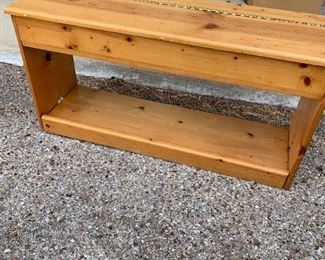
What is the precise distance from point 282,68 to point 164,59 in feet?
1.11

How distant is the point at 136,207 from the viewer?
4.59 ft

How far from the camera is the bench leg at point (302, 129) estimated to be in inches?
48.2

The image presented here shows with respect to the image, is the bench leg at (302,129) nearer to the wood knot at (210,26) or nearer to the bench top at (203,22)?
the bench top at (203,22)

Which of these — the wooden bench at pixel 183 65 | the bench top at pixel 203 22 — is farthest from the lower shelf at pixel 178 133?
the bench top at pixel 203 22

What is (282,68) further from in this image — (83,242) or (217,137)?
(83,242)

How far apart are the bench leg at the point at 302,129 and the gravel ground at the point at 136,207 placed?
13cm

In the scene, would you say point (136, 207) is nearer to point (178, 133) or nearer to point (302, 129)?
point (178, 133)

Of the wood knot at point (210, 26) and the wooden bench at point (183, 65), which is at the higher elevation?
the wood knot at point (210, 26)

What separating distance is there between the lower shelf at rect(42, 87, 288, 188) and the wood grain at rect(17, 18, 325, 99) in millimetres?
347

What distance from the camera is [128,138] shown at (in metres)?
1.55

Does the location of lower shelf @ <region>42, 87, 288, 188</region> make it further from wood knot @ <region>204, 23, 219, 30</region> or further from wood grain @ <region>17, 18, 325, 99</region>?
wood knot @ <region>204, 23, 219, 30</region>

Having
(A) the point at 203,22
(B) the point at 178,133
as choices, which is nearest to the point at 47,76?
(B) the point at 178,133

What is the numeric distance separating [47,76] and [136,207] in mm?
612

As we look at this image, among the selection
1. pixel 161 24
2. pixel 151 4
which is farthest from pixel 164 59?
pixel 151 4
